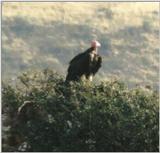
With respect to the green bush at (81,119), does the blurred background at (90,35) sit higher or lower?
lower

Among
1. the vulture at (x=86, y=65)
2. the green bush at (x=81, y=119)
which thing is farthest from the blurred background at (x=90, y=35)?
the green bush at (x=81, y=119)

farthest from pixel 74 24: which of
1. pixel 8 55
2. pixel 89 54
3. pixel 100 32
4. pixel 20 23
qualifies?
pixel 89 54

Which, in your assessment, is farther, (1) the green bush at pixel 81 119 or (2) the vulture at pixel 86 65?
(2) the vulture at pixel 86 65

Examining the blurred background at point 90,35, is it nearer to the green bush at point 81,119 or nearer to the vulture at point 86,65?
the vulture at point 86,65

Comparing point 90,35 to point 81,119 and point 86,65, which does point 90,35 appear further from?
point 81,119

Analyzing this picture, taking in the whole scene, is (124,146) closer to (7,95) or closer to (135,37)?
(7,95)

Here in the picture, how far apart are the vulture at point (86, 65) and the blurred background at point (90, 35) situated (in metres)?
18.2

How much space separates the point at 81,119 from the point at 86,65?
2556 millimetres

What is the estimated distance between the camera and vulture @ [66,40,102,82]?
1602 centimetres

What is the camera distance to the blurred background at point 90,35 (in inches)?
1478

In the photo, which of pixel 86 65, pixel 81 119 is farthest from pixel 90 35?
pixel 81 119

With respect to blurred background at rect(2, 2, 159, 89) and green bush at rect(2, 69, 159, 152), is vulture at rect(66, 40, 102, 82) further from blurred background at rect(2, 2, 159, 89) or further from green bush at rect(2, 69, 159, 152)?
blurred background at rect(2, 2, 159, 89)

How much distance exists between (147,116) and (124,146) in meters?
0.69

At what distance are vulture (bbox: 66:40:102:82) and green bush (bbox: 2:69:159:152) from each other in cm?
124
